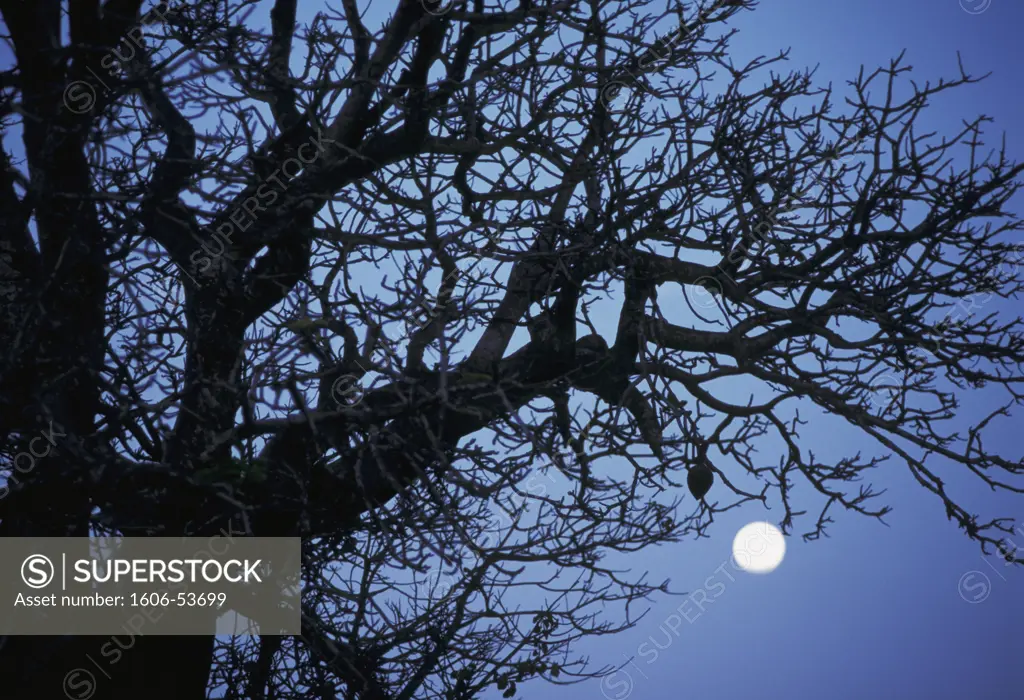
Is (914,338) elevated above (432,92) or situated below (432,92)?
below

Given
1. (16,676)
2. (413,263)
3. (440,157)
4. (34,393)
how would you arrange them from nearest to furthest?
(34,393), (16,676), (413,263), (440,157)

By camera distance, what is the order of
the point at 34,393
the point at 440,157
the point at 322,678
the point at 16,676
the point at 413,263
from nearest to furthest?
the point at 34,393 → the point at 16,676 → the point at 413,263 → the point at 322,678 → the point at 440,157

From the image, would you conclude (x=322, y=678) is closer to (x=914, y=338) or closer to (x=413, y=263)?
(x=413, y=263)

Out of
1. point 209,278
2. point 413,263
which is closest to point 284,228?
point 209,278

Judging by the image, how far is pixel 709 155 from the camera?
5.29 meters

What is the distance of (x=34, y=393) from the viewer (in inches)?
181

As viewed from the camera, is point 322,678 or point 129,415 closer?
point 129,415

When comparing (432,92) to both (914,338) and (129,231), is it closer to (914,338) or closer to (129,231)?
(129,231)

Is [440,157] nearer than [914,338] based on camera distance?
No

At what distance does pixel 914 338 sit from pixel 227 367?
14.6 feet

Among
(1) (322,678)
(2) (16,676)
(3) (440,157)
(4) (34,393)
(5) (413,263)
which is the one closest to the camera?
(4) (34,393)

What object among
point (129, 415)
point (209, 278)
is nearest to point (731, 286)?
point (209, 278)

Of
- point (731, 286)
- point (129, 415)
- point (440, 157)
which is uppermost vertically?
point (440, 157)

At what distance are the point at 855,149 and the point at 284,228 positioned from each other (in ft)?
13.5
